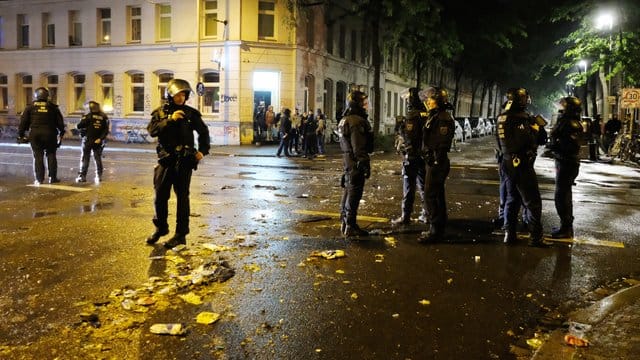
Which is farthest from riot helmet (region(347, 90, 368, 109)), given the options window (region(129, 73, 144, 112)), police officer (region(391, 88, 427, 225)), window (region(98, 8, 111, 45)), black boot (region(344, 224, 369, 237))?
window (region(98, 8, 111, 45))

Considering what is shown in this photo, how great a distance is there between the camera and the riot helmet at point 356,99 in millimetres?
7473

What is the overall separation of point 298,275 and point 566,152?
14.3 ft

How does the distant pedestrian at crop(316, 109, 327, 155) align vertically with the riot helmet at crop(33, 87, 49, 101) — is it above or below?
below

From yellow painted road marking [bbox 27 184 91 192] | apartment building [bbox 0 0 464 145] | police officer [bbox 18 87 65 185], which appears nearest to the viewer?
yellow painted road marking [bbox 27 184 91 192]

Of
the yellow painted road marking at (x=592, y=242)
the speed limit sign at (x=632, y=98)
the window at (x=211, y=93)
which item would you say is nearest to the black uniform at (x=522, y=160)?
the yellow painted road marking at (x=592, y=242)

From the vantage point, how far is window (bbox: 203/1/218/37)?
28969 millimetres

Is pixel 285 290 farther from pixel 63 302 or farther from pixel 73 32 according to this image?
pixel 73 32

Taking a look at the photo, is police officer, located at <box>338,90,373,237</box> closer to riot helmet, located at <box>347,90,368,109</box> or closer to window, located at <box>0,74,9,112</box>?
riot helmet, located at <box>347,90,368,109</box>

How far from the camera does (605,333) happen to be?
443 centimetres

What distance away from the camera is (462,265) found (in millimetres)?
6406

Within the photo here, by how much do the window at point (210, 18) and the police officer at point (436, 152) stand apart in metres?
23.5

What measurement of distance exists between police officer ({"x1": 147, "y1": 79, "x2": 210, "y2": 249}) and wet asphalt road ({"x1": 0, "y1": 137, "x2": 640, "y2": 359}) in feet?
1.77

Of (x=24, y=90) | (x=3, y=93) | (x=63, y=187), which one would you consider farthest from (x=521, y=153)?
(x=3, y=93)

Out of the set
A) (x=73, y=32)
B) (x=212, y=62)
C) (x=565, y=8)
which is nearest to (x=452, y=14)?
(x=565, y=8)
